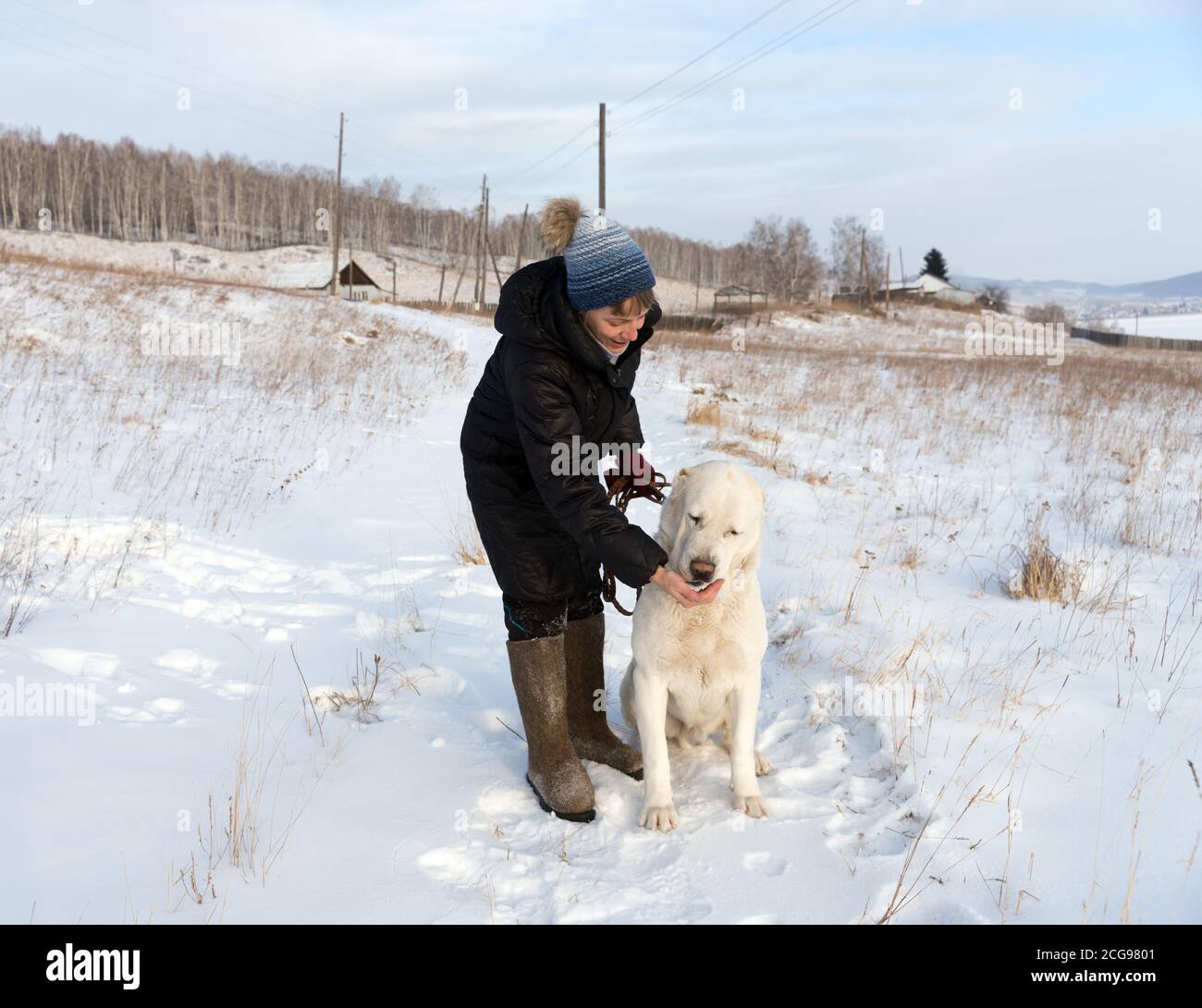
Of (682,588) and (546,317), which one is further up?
(546,317)

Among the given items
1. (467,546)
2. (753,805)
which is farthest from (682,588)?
(467,546)

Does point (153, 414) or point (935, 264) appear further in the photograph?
point (935, 264)

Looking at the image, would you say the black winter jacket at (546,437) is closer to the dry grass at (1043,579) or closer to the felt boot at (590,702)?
the felt boot at (590,702)

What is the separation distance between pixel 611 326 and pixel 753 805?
1.84 meters

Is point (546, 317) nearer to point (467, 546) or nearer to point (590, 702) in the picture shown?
point (590, 702)

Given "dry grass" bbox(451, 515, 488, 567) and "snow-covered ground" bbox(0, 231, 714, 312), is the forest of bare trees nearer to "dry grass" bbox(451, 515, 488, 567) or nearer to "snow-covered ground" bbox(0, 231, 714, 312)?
"snow-covered ground" bbox(0, 231, 714, 312)

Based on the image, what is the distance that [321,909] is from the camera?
2.21 m

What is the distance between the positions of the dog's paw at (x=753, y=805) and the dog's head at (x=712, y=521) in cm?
85

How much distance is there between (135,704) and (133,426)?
19.8 feet

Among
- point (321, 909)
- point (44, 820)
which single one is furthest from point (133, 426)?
point (321, 909)

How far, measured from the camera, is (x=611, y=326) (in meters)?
2.60

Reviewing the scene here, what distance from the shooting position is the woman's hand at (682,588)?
250 centimetres

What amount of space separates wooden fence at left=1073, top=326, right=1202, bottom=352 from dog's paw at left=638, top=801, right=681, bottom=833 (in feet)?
97.8
